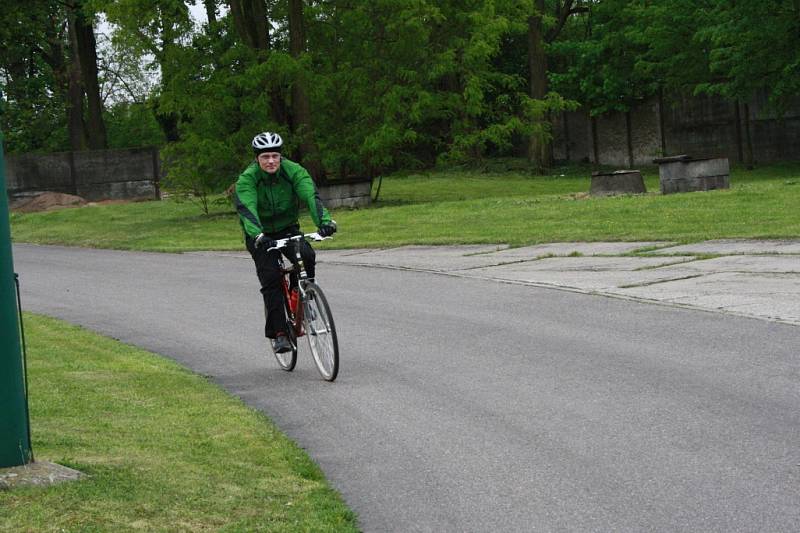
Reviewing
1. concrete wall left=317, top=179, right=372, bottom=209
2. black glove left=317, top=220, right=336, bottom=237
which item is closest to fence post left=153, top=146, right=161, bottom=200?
concrete wall left=317, top=179, right=372, bottom=209

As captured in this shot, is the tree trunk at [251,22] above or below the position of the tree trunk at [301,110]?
above

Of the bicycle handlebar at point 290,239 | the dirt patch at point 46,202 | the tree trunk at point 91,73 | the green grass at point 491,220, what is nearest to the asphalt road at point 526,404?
the bicycle handlebar at point 290,239

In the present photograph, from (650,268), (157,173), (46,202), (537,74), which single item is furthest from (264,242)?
(537,74)

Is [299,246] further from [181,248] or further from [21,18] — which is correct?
[21,18]

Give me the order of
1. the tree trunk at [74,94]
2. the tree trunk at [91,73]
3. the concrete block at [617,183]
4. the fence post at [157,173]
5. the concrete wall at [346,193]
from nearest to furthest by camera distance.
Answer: the concrete block at [617,183], the concrete wall at [346,193], the fence post at [157,173], the tree trunk at [91,73], the tree trunk at [74,94]

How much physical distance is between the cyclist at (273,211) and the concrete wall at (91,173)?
32.9m

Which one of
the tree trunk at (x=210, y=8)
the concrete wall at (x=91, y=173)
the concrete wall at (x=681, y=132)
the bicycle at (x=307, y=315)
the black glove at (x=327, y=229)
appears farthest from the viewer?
the concrete wall at (x=91, y=173)

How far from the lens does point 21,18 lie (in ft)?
148

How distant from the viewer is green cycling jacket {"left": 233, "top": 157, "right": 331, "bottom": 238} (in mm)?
9766

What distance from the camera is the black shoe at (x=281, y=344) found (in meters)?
10.4

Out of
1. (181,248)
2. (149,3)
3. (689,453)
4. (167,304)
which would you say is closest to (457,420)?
(689,453)

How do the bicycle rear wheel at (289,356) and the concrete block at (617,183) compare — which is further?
the concrete block at (617,183)

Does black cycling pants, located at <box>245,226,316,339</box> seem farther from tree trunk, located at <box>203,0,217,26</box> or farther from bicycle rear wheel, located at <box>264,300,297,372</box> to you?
tree trunk, located at <box>203,0,217,26</box>

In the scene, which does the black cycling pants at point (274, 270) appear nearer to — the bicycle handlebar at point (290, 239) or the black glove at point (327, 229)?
the bicycle handlebar at point (290, 239)
